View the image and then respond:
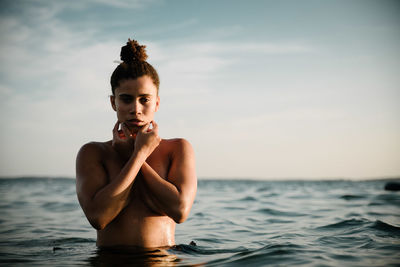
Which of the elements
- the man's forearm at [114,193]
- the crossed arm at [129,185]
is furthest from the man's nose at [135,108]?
the man's forearm at [114,193]

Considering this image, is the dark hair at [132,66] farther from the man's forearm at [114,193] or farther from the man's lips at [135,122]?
the man's forearm at [114,193]

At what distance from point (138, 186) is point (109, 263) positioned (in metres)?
0.83

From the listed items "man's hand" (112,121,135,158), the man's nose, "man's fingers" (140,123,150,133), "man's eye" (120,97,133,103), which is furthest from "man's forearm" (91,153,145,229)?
"man's eye" (120,97,133,103)

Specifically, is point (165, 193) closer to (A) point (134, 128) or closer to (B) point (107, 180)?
(B) point (107, 180)

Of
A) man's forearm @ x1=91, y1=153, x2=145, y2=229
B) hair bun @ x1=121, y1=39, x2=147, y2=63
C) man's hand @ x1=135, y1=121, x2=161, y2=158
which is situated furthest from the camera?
hair bun @ x1=121, y1=39, x2=147, y2=63

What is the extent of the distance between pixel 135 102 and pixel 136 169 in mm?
759

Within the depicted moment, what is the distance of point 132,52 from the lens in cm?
383

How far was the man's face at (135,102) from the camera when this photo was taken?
12.0 ft

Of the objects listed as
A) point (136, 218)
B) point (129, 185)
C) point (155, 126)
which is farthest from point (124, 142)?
point (136, 218)

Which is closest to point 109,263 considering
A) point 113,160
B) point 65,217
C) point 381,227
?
point 113,160

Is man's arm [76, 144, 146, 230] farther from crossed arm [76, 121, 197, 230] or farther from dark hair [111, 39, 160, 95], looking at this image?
dark hair [111, 39, 160, 95]

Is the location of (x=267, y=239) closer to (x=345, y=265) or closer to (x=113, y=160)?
(x=345, y=265)

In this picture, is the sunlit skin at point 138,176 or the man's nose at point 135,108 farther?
the man's nose at point 135,108

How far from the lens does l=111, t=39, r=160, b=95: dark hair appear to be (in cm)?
373
